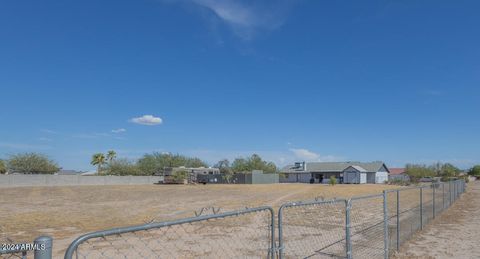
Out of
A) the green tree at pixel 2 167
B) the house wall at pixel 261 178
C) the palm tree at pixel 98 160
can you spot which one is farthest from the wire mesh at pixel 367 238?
the palm tree at pixel 98 160

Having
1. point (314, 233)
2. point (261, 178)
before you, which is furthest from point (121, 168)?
point (314, 233)

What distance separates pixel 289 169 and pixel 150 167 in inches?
1482

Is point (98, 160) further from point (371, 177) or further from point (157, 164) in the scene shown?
point (371, 177)

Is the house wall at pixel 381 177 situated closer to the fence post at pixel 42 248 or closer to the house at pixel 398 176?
the house at pixel 398 176

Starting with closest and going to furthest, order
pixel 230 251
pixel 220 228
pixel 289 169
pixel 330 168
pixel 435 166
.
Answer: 1. pixel 230 251
2. pixel 220 228
3. pixel 435 166
4. pixel 330 168
5. pixel 289 169

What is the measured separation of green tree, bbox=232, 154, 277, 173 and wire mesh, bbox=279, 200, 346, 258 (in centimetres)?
9328

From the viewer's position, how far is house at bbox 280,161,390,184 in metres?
90.3

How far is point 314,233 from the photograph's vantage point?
1359 centimetres

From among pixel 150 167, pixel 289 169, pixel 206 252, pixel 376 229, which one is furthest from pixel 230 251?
pixel 150 167

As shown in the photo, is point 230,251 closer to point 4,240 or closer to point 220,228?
point 220,228

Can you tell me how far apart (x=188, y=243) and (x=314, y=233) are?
13.9ft

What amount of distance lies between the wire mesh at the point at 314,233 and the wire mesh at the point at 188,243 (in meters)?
0.76

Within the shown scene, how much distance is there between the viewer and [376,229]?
45.6ft

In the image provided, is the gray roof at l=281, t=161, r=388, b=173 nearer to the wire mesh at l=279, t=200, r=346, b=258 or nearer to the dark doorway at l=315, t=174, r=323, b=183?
the dark doorway at l=315, t=174, r=323, b=183
